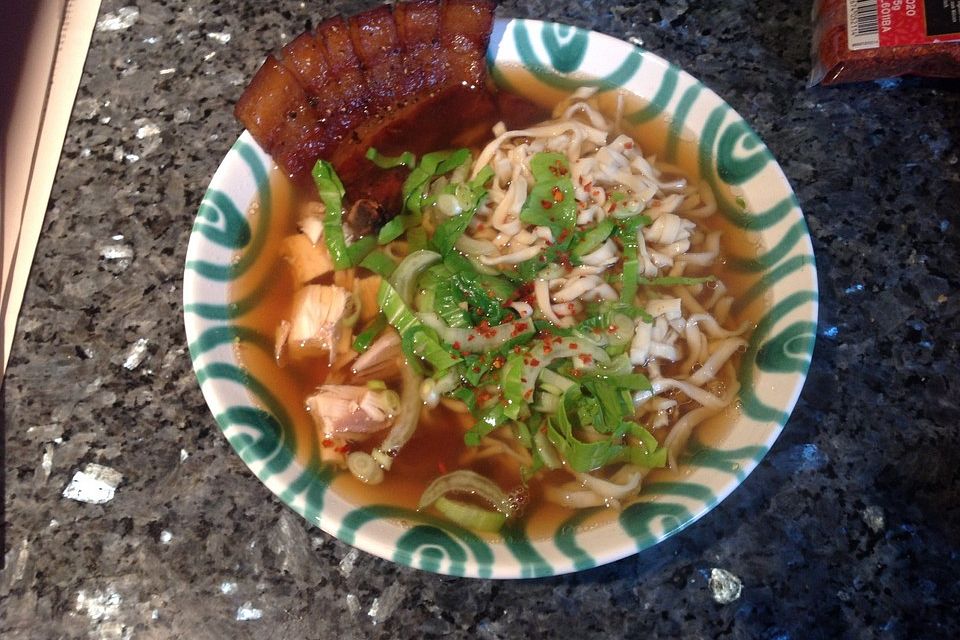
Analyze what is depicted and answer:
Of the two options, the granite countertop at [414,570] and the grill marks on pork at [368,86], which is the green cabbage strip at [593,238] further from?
the granite countertop at [414,570]

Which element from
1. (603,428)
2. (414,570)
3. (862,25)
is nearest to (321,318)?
(414,570)

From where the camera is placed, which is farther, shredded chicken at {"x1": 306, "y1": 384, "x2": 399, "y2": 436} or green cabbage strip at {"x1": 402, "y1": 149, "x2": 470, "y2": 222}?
green cabbage strip at {"x1": 402, "y1": 149, "x2": 470, "y2": 222}

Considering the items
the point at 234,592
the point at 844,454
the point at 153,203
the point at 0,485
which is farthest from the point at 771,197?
the point at 0,485

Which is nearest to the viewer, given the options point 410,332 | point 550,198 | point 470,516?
point 470,516

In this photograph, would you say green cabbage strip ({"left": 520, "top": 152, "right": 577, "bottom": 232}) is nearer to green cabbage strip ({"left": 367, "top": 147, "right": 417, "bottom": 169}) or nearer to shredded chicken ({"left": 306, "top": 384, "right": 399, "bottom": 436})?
green cabbage strip ({"left": 367, "top": 147, "right": 417, "bottom": 169})

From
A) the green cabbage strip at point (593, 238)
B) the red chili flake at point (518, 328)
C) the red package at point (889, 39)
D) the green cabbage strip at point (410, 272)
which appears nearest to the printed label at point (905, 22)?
the red package at point (889, 39)

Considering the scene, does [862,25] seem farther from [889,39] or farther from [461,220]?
[461,220]

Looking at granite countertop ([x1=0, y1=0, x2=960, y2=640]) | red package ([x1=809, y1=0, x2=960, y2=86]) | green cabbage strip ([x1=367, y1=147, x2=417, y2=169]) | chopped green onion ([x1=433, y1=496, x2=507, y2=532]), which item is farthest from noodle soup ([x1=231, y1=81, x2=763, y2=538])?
red package ([x1=809, y1=0, x2=960, y2=86])
